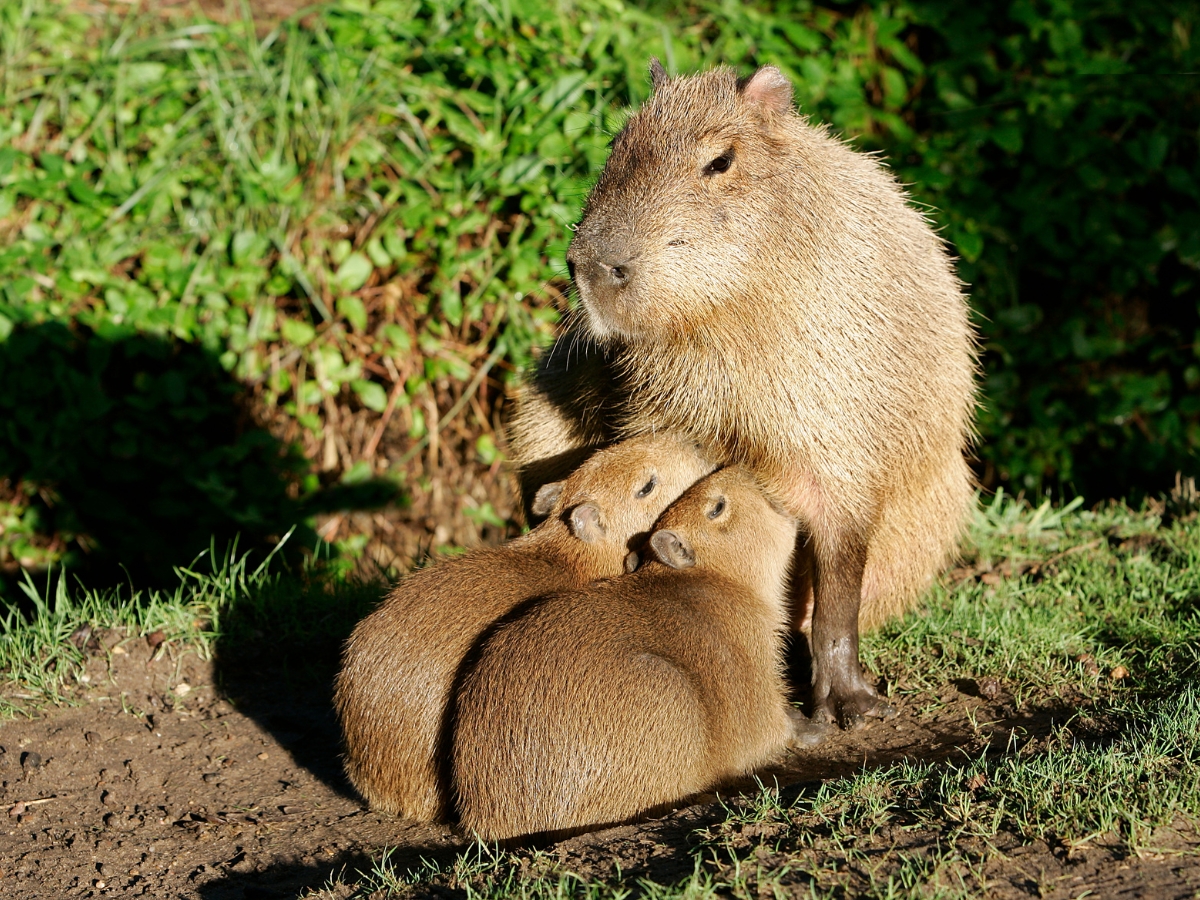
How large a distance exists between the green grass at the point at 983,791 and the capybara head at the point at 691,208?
1235 mm

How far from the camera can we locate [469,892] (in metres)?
2.26

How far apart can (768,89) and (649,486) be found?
116 cm

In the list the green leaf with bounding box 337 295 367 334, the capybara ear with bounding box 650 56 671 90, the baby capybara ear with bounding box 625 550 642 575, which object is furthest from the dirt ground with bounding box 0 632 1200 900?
the green leaf with bounding box 337 295 367 334

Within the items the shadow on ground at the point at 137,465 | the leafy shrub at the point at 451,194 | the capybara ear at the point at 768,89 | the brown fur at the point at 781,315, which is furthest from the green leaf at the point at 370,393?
the capybara ear at the point at 768,89

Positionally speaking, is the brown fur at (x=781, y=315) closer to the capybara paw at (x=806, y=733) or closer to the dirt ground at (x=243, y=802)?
the capybara paw at (x=806, y=733)

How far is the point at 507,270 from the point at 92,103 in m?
2.21

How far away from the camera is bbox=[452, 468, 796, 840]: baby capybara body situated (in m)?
2.62

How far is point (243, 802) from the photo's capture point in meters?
3.14

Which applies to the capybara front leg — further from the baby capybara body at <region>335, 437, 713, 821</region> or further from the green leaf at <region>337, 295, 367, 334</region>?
the green leaf at <region>337, 295, 367, 334</region>

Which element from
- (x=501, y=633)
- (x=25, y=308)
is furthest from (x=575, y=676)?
(x=25, y=308)

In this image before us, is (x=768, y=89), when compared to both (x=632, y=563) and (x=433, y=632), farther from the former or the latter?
(x=433, y=632)

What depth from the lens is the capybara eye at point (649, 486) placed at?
3447mm

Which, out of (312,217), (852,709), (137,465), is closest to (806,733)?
(852,709)

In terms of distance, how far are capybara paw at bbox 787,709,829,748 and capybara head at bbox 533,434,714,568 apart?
2.12ft
